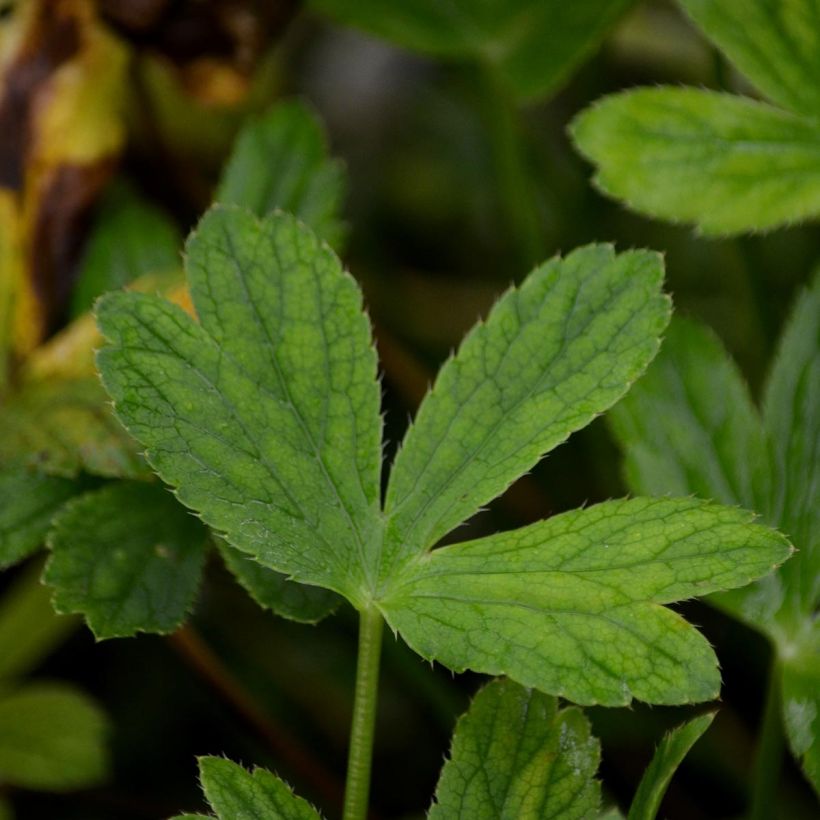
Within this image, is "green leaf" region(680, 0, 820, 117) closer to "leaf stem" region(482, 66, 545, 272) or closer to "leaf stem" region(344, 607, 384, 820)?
"leaf stem" region(482, 66, 545, 272)

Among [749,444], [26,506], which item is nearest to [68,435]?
[26,506]

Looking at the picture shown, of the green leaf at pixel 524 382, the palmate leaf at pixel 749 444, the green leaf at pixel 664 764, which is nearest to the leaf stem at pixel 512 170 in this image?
the palmate leaf at pixel 749 444

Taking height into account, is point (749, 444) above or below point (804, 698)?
above

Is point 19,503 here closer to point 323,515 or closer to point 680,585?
point 323,515

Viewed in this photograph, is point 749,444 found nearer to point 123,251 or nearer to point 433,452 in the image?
point 433,452

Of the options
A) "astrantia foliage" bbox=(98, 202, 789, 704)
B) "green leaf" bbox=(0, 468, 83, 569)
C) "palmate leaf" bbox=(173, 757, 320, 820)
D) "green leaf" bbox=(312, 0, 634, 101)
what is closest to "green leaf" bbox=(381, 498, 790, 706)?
"astrantia foliage" bbox=(98, 202, 789, 704)

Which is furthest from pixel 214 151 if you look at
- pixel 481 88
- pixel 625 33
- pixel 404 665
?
pixel 404 665
